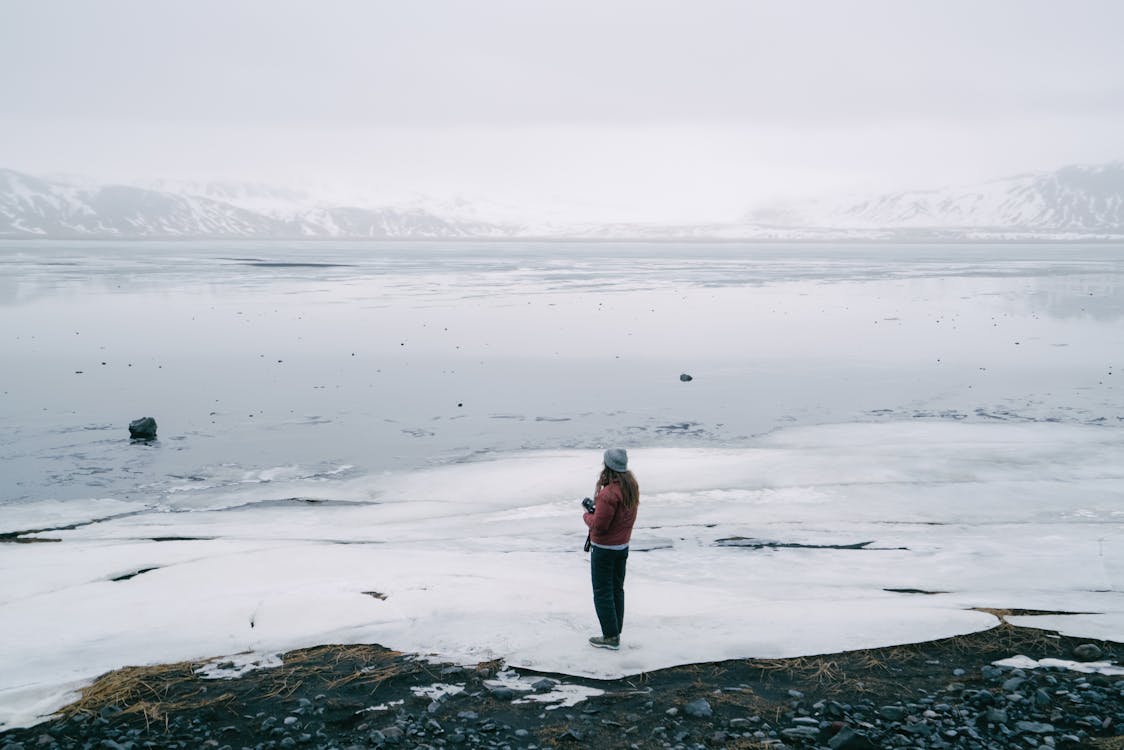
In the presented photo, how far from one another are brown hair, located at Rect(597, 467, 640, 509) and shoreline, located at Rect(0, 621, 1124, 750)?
1372 millimetres

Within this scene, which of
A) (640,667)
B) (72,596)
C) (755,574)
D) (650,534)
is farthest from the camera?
(650,534)

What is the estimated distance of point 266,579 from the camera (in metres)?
9.57

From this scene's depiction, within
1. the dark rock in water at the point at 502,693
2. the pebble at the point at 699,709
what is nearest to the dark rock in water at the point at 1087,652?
the pebble at the point at 699,709

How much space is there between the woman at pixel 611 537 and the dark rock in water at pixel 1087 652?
3.73 metres

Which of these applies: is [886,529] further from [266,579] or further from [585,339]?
[585,339]

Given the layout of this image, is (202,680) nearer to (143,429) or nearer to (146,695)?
(146,695)

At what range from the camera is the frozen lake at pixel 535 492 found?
8.42 metres

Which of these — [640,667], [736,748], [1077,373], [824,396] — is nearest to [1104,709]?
[736,748]

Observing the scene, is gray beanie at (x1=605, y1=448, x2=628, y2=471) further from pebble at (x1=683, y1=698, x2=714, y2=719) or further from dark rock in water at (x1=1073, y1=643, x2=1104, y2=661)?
dark rock in water at (x1=1073, y1=643, x2=1104, y2=661)

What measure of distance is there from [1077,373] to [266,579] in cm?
2053

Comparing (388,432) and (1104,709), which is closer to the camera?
(1104,709)

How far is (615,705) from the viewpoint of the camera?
690 cm

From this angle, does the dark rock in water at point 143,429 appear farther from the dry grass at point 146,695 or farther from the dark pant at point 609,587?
the dark pant at point 609,587

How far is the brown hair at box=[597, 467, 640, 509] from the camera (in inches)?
302
